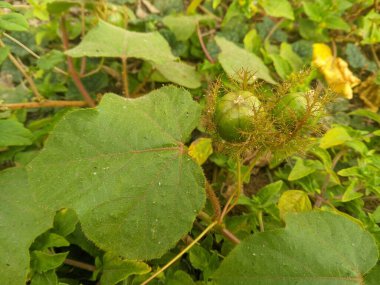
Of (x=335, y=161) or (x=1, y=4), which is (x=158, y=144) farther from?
(x=335, y=161)

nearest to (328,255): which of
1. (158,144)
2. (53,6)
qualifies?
(158,144)

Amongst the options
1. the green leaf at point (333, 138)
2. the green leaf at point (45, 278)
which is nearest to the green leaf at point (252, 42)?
the green leaf at point (333, 138)

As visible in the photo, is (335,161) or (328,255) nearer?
(328,255)

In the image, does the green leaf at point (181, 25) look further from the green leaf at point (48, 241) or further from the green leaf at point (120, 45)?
the green leaf at point (48, 241)

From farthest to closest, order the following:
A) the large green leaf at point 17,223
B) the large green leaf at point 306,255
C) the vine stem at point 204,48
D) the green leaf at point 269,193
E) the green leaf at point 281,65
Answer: the vine stem at point 204,48 < the green leaf at point 281,65 < the green leaf at point 269,193 < the large green leaf at point 17,223 < the large green leaf at point 306,255

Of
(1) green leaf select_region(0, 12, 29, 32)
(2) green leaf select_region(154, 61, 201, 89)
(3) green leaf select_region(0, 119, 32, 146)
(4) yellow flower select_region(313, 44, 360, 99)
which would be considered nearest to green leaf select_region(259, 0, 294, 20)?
(4) yellow flower select_region(313, 44, 360, 99)

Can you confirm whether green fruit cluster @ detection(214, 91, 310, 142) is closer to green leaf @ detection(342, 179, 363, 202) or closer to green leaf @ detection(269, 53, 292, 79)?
green leaf @ detection(342, 179, 363, 202)

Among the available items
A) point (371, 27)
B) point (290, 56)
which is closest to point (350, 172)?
point (290, 56)
